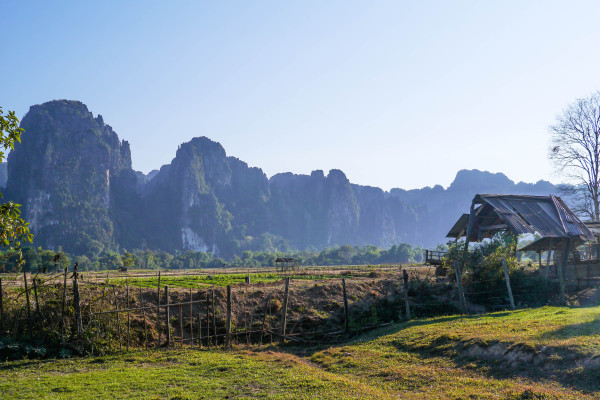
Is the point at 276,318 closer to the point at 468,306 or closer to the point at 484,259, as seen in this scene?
the point at 468,306

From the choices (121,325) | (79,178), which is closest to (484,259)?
(121,325)

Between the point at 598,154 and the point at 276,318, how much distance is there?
87.3 feet

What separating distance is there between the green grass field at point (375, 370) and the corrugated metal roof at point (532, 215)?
1031 cm

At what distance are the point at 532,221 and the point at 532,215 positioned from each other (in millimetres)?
612

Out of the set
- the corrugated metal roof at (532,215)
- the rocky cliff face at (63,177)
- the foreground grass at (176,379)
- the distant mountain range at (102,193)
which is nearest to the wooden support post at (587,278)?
the corrugated metal roof at (532,215)

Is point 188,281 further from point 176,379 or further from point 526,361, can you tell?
point 526,361

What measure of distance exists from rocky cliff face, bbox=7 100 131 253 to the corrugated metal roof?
135 meters

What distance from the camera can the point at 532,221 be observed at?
883 inches

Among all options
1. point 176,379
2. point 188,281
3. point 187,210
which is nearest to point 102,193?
point 187,210

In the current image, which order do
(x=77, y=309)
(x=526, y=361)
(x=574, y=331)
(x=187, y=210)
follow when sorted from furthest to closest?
(x=187, y=210)
(x=77, y=309)
(x=574, y=331)
(x=526, y=361)

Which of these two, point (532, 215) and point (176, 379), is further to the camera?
point (532, 215)

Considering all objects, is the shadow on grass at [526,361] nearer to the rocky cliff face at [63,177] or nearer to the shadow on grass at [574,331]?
the shadow on grass at [574,331]

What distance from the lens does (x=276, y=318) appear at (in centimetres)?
1697

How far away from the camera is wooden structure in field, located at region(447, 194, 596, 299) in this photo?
71.7 feet
